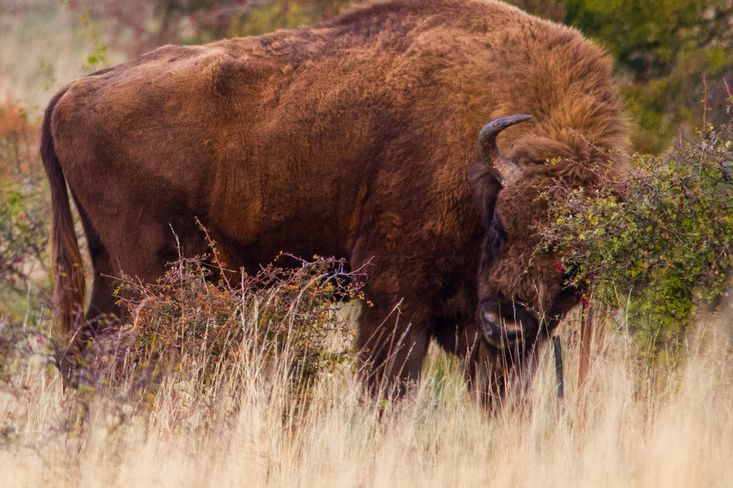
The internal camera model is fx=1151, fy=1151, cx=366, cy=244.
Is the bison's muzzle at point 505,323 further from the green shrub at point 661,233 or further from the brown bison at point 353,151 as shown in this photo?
the green shrub at point 661,233

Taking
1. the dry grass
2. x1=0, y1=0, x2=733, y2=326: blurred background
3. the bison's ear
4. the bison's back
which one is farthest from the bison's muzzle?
x1=0, y1=0, x2=733, y2=326: blurred background

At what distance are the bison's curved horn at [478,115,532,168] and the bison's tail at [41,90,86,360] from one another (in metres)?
2.44

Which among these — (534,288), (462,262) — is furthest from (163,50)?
(534,288)

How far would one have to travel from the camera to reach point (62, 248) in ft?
22.3

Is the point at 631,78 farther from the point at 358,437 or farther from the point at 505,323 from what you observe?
the point at 358,437

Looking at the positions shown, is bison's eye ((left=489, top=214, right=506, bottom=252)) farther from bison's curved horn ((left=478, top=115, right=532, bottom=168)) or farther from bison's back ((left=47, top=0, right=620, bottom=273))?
bison's back ((left=47, top=0, right=620, bottom=273))

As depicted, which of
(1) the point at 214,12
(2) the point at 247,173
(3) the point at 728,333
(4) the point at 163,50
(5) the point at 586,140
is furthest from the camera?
(1) the point at 214,12

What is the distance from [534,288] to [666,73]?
5.74m

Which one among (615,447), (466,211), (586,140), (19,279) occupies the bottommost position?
(19,279)

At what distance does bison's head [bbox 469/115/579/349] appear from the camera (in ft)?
19.6

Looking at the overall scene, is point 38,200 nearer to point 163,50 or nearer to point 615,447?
point 163,50

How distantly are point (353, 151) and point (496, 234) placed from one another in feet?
3.30

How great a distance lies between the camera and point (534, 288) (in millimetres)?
5961

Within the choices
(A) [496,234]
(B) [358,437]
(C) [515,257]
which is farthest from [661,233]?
(B) [358,437]
